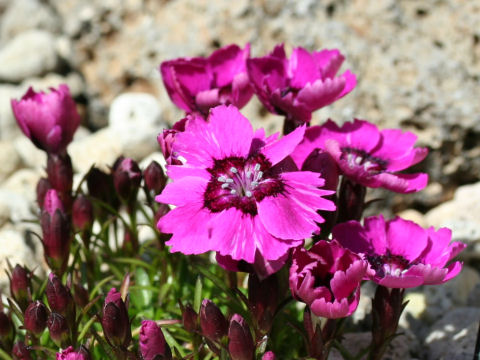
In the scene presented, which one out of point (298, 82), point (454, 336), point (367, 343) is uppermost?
point (298, 82)

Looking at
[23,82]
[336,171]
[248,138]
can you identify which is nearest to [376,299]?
[336,171]

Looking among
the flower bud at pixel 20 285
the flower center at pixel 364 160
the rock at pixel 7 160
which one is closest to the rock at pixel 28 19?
the rock at pixel 7 160

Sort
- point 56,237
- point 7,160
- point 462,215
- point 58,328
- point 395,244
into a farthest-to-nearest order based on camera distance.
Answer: point 7,160, point 462,215, point 56,237, point 395,244, point 58,328

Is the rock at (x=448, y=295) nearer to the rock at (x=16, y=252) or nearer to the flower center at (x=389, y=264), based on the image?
the flower center at (x=389, y=264)

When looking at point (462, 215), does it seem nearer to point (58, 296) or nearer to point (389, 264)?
point (389, 264)

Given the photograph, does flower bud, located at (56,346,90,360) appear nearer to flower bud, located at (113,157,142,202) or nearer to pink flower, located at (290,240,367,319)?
pink flower, located at (290,240,367,319)

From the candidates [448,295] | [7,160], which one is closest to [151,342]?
[448,295]

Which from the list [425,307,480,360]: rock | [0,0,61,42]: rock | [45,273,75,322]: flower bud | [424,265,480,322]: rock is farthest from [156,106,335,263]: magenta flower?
[0,0,61,42]: rock

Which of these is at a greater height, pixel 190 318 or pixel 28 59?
pixel 28 59
